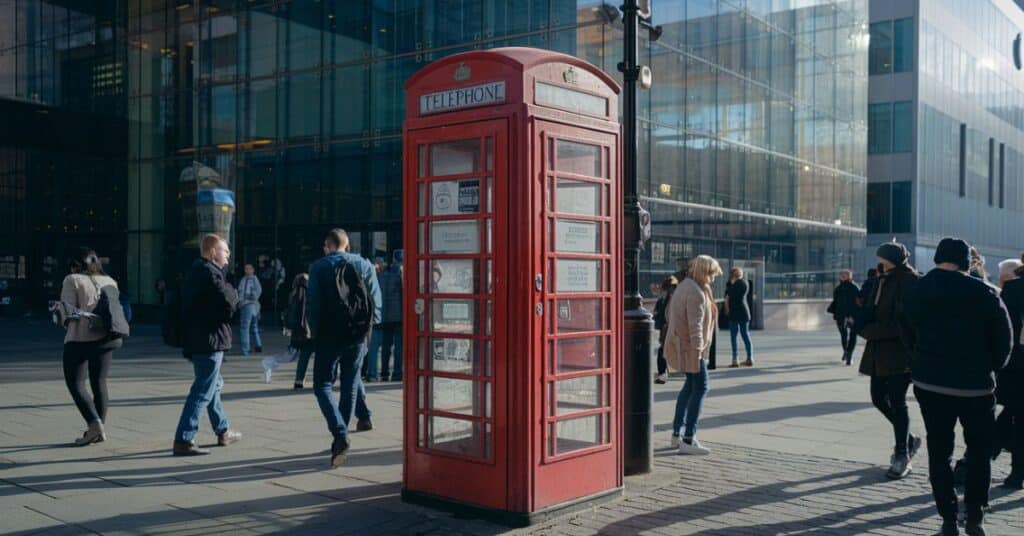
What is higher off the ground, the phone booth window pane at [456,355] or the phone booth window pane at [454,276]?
the phone booth window pane at [454,276]

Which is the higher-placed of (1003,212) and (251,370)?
(1003,212)

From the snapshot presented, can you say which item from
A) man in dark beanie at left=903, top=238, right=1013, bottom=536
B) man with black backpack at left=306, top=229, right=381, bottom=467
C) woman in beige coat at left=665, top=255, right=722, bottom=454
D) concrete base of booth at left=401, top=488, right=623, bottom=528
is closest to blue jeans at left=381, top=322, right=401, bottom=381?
man with black backpack at left=306, top=229, right=381, bottom=467

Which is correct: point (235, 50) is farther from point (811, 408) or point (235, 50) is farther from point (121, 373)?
point (811, 408)

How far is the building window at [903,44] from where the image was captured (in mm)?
42469

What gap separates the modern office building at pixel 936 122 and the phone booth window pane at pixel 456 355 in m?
40.9

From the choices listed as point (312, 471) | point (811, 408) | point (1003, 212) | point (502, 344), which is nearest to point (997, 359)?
point (502, 344)

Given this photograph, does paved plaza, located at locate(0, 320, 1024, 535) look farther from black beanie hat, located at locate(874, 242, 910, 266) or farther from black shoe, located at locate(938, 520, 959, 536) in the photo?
black beanie hat, located at locate(874, 242, 910, 266)

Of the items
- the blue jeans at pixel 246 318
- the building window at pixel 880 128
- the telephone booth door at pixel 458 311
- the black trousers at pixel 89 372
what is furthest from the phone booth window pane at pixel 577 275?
the building window at pixel 880 128

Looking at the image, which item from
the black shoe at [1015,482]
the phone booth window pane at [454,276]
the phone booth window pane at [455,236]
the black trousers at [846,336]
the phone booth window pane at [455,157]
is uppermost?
the phone booth window pane at [455,157]

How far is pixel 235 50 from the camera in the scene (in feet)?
94.0

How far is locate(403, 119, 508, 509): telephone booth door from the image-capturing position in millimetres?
5719

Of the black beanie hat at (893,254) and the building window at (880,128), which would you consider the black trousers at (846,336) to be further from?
the building window at (880,128)

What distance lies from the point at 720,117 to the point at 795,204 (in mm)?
6440

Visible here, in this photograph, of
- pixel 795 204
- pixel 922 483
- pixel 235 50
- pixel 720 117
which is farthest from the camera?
pixel 795 204
